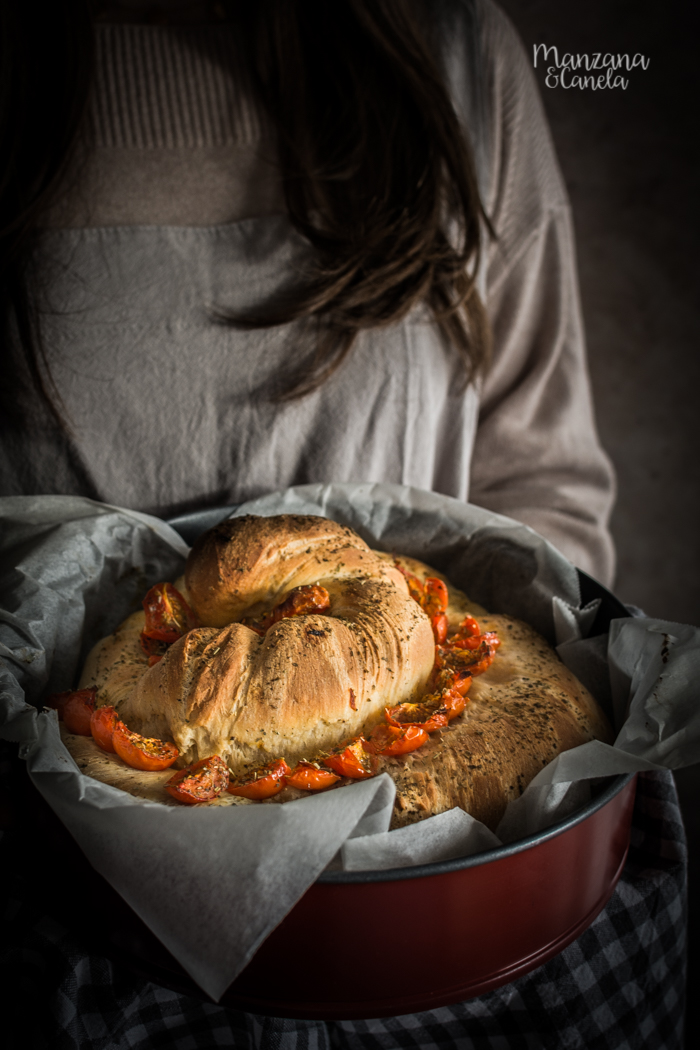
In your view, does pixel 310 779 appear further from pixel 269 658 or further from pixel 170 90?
pixel 170 90

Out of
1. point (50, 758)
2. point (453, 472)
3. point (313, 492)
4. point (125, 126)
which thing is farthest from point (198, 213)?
point (50, 758)

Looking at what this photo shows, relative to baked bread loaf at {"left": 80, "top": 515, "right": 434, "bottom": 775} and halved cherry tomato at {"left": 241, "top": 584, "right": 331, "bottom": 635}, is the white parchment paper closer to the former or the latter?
baked bread loaf at {"left": 80, "top": 515, "right": 434, "bottom": 775}

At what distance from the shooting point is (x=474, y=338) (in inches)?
54.3

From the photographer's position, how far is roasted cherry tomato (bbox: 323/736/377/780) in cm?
75

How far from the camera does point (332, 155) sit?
49.9 inches

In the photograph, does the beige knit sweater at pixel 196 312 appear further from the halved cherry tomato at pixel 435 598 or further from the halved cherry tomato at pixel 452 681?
the halved cherry tomato at pixel 452 681

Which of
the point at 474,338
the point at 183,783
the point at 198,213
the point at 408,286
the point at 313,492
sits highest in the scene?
the point at 198,213

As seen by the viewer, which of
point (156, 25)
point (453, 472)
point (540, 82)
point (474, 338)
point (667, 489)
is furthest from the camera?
point (667, 489)

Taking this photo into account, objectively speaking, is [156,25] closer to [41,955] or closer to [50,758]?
[50,758]

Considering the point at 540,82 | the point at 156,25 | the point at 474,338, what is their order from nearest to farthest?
the point at 156,25 → the point at 474,338 → the point at 540,82

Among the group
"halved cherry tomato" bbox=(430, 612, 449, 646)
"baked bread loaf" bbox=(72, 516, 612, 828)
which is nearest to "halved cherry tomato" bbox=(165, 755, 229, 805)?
"baked bread loaf" bbox=(72, 516, 612, 828)

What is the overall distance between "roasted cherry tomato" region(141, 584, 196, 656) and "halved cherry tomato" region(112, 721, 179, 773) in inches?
6.6

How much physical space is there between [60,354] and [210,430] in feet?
0.94

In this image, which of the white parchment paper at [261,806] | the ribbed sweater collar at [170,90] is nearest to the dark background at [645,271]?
the ribbed sweater collar at [170,90]
